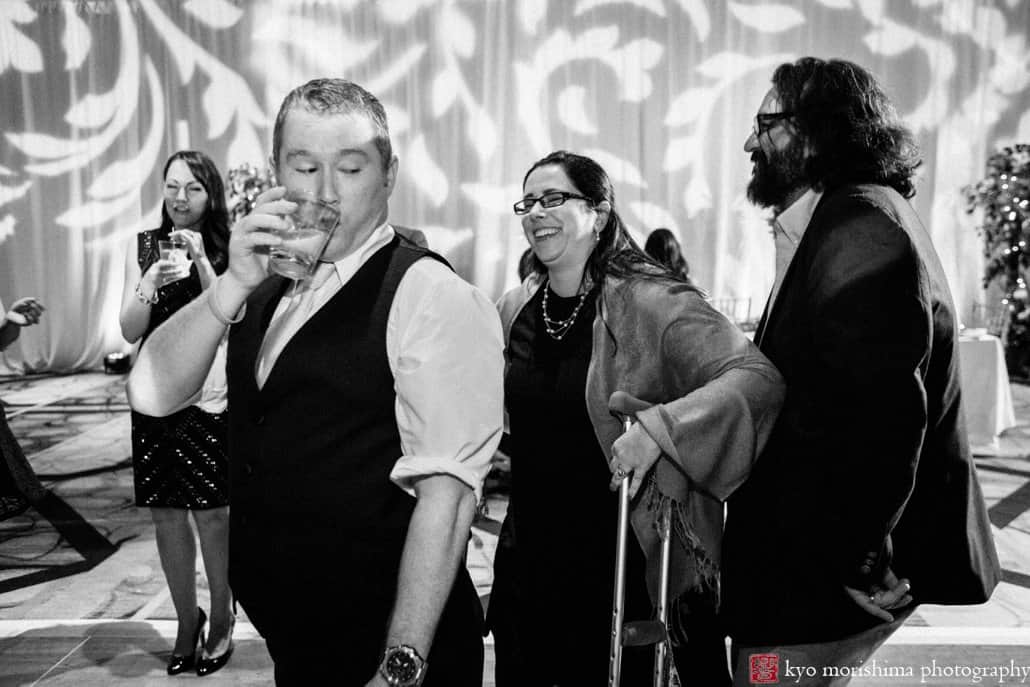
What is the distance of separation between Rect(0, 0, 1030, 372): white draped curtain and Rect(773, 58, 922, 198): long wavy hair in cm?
764

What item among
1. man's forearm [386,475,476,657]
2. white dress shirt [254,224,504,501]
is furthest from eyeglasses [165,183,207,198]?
man's forearm [386,475,476,657]

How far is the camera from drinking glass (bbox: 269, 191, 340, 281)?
1.22 meters

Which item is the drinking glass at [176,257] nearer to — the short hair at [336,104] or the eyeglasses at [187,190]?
the eyeglasses at [187,190]

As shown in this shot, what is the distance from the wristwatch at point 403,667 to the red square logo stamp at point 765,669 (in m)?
0.72

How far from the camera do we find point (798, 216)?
1.71 meters

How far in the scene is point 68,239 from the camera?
931 cm

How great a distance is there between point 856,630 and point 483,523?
3.10 metres

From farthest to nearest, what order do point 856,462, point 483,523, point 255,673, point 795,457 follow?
point 483,523 → point 255,673 → point 795,457 → point 856,462

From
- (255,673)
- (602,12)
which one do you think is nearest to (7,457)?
(255,673)

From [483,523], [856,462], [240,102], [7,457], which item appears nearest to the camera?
[856,462]

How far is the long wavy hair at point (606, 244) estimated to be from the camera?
7.45 ft

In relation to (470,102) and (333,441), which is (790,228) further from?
(470,102)

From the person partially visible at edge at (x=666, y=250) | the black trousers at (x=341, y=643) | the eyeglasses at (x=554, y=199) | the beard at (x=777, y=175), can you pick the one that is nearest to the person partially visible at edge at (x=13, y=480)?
the eyeglasses at (x=554, y=199)

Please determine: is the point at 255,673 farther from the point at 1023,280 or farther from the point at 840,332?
the point at 1023,280
